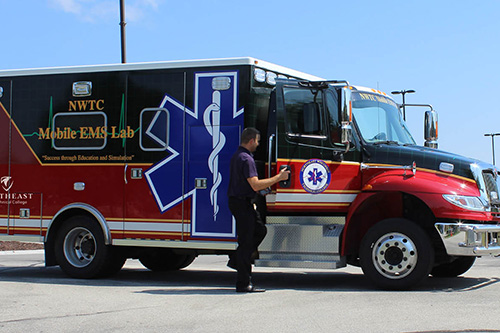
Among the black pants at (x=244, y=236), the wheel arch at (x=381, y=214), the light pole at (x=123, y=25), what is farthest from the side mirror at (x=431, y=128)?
the light pole at (x=123, y=25)

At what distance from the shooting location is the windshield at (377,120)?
9.52 metres

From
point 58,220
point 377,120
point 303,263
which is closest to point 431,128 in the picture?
point 377,120

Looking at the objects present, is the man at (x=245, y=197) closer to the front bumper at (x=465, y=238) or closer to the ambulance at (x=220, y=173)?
the ambulance at (x=220, y=173)

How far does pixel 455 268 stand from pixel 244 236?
3.51m

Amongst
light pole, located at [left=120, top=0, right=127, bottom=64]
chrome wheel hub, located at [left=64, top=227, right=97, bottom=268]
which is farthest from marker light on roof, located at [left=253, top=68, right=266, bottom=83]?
light pole, located at [left=120, top=0, right=127, bottom=64]

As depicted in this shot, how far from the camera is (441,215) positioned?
28.1 feet

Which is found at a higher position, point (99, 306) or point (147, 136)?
point (147, 136)

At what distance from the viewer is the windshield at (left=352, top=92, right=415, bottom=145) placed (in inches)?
375

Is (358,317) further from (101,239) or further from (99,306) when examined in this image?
(101,239)

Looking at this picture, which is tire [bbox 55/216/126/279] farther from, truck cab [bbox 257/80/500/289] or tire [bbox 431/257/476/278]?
tire [bbox 431/257/476/278]

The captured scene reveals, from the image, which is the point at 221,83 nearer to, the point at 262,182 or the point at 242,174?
the point at 242,174

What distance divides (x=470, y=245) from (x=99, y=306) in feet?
14.3

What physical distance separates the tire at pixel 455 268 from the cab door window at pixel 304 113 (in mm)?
2857

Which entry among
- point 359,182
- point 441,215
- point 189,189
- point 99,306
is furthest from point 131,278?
point 441,215
